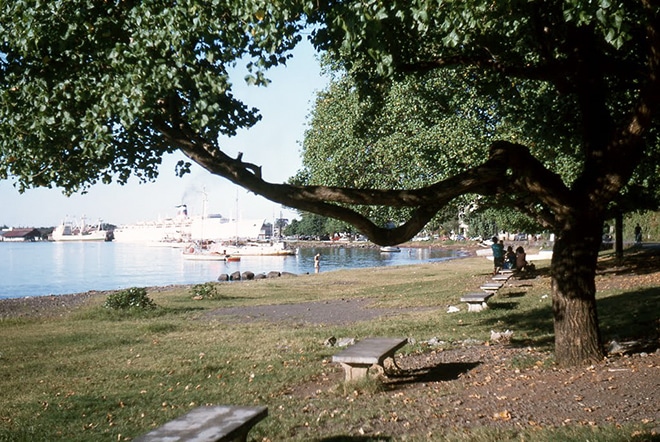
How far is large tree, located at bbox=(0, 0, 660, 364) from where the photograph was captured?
261 inches

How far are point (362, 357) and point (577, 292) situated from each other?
9.51ft

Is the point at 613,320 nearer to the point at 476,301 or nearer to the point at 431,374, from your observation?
the point at 476,301

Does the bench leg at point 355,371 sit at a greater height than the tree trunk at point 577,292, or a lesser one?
lesser

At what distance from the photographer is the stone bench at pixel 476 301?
1497cm

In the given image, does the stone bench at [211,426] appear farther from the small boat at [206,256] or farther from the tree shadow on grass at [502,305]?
the small boat at [206,256]

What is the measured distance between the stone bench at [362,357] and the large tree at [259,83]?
1518 millimetres

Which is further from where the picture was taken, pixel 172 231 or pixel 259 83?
pixel 172 231

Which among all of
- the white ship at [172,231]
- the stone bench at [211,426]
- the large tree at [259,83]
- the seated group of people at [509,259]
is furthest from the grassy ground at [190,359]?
Answer: the white ship at [172,231]

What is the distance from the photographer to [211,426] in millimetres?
4797

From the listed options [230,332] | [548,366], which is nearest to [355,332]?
[230,332]

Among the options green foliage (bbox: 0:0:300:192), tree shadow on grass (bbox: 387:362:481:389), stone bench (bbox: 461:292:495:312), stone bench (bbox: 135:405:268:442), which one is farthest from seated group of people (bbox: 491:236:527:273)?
stone bench (bbox: 135:405:268:442)

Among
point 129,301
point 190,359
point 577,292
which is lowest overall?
point 190,359

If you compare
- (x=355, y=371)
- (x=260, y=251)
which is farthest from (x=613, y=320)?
(x=260, y=251)

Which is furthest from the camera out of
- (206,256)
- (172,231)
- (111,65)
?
(172,231)
